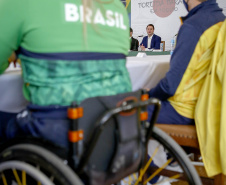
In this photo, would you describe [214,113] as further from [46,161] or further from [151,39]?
[151,39]

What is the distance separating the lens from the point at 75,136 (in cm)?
67

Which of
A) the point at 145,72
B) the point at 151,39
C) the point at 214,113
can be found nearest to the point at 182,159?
the point at 214,113

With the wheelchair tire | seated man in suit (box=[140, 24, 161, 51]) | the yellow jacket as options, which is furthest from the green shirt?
seated man in suit (box=[140, 24, 161, 51])

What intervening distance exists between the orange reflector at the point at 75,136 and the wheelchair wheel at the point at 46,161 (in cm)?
6

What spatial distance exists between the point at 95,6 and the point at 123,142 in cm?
38

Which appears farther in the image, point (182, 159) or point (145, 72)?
point (145, 72)

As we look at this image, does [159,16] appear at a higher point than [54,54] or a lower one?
higher

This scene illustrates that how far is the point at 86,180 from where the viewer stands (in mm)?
741

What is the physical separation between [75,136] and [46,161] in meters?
0.09

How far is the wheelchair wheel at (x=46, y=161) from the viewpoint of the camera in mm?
642

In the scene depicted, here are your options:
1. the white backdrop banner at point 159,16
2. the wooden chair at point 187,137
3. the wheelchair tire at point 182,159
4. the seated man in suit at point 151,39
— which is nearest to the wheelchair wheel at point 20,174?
the wheelchair tire at point 182,159

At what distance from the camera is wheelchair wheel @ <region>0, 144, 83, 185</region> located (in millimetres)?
642

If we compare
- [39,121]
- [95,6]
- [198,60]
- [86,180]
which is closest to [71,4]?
[95,6]

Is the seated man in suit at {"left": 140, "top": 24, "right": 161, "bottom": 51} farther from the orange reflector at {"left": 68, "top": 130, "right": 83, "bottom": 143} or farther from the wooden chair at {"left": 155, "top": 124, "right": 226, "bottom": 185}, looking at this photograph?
the orange reflector at {"left": 68, "top": 130, "right": 83, "bottom": 143}
